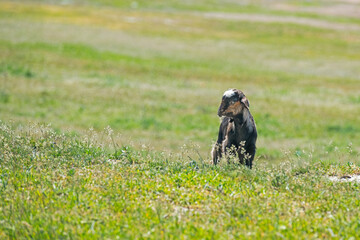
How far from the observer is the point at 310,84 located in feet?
134

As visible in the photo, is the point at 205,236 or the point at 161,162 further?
the point at 161,162

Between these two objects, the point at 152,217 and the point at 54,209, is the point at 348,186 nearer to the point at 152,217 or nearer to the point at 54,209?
the point at 152,217

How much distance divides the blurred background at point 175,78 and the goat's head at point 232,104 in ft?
3.51

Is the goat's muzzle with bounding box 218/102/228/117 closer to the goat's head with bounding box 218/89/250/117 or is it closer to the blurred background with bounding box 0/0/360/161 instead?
the goat's head with bounding box 218/89/250/117

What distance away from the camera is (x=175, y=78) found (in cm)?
4003

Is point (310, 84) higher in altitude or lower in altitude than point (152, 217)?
lower

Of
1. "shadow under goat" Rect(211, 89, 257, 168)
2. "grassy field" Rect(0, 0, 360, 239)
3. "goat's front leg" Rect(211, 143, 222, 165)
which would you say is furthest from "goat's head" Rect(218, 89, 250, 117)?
"goat's front leg" Rect(211, 143, 222, 165)

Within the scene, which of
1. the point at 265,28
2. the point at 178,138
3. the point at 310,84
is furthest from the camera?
the point at 265,28

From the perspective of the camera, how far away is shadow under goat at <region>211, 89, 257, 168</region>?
9836mm

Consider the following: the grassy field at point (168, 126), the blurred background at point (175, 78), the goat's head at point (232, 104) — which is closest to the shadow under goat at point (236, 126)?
the goat's head at point (232, 104)

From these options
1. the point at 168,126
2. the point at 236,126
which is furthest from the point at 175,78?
the point at 236,126

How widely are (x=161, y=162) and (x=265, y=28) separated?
238 feet

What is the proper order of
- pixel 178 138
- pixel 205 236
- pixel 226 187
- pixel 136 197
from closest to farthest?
pixel 205 236 < pixel 136 197 < pixel 226 187 < pixel 178 138

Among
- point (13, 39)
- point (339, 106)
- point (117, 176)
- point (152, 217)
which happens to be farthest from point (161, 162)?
point (13, 39)
